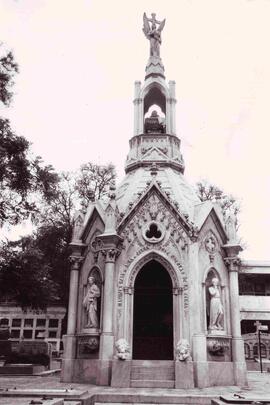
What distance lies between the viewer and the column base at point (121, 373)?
14203mm

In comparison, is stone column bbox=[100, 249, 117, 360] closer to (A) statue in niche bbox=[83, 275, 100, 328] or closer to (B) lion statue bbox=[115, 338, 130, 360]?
(B) lion statue bbox=[115, 338, 130, 360]

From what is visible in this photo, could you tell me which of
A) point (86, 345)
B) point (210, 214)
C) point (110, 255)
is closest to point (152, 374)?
point (86, 345)

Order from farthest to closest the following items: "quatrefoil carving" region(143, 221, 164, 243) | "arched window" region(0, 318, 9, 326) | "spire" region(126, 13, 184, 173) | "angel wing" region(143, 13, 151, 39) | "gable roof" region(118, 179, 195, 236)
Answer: "arched window" region(0, 318, 9, 326) → "angel wing" region(143, 13, 151, 39) → "spire" region(126, 13, 184, 173) → "quatrefoil carving" region(143, 221, 164, 243) → "gable roof" region(118, 179, 195, 236)

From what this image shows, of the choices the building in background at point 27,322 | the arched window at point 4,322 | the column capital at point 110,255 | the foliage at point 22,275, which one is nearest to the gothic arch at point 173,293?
the column capital at point 110,255

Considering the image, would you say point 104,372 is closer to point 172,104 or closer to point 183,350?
point 183,350

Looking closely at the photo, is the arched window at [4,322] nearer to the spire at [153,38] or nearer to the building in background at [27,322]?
the building in background at [27,322]

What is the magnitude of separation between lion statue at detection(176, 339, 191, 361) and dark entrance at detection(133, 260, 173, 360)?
2.19m

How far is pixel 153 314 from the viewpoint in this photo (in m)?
18.0

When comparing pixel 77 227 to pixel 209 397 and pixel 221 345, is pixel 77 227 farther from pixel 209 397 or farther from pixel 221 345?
pixel 209 397

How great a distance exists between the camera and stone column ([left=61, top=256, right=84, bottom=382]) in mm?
15960

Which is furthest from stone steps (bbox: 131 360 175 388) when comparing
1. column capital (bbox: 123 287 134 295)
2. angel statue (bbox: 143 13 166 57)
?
angel statue (bbox: 143 13 166 57)

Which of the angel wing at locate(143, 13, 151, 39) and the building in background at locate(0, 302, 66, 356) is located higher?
the angel wing at locate(143, 13, 151, 39)

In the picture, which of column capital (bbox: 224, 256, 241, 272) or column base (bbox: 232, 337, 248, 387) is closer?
column base (bbox: 232, 337, 248, 387)

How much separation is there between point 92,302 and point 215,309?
14.5 feet
